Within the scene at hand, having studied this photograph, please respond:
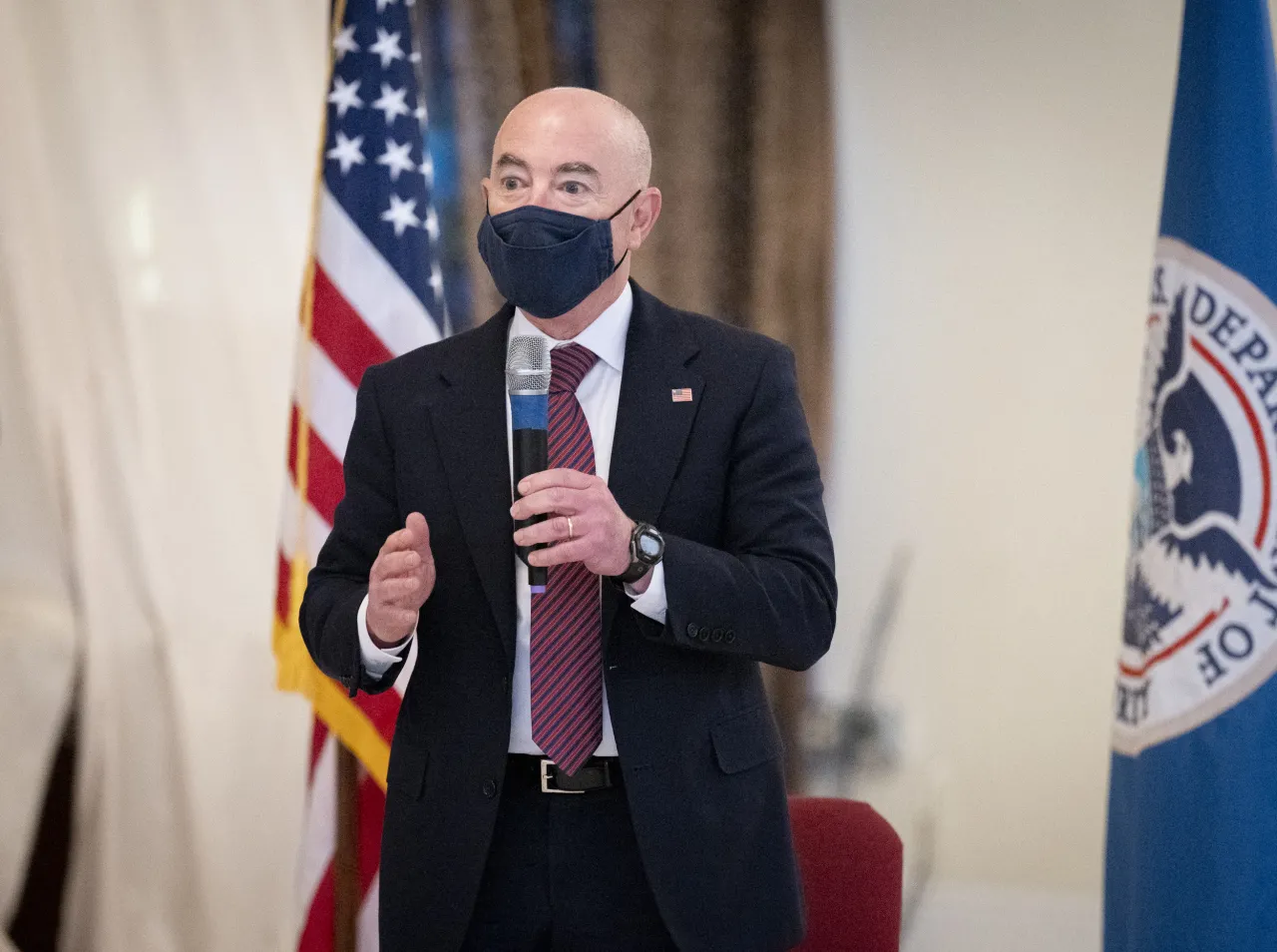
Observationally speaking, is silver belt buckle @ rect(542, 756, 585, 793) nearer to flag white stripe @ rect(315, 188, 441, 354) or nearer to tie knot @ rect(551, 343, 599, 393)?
tie knot @ rect(551, 343, 599, 393)

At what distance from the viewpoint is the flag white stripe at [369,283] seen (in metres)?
2.97

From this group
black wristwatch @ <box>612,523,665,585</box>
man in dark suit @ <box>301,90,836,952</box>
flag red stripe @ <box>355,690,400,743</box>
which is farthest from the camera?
flag red stripe @ <box>355,690,400,743</box>

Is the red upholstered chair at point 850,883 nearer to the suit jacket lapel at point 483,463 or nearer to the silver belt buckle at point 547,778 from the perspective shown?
the silver belt buckle at point 547,778

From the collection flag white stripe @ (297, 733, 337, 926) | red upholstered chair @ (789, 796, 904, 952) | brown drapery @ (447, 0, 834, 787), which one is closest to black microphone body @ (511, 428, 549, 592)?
red upholstered chair @ (789, 796, 904, 952)

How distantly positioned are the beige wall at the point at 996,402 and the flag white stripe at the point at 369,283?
1328 mm

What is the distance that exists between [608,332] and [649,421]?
18cm

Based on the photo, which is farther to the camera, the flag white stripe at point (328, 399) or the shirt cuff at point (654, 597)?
the flag white stripe at point (328, 399)

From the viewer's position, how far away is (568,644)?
172 cm

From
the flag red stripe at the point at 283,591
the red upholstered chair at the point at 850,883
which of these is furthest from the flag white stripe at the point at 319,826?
the red upholstered chair at the point at 850,883

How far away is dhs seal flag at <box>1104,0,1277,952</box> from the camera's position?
7.79 feet

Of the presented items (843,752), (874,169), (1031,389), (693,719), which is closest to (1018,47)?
(874,169)

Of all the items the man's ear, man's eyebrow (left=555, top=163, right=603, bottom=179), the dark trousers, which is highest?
man's eyebrow (left=555, top=163, right=603, bottom=179)

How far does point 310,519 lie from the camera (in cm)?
293

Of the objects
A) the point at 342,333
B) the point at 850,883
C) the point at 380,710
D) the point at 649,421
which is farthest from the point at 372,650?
the point at 342,333
